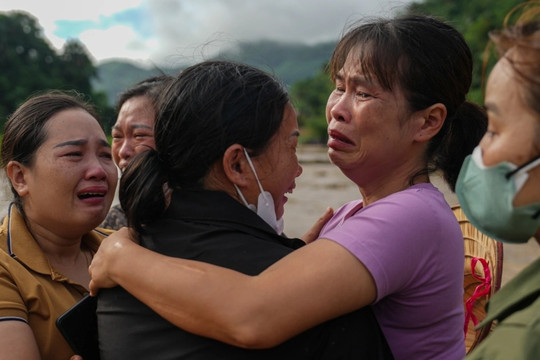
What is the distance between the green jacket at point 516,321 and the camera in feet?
3.90

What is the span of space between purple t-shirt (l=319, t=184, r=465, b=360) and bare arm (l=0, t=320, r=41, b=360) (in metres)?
1.09

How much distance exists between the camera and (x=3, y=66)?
4925cm

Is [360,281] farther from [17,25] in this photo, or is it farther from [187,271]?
[17,25]

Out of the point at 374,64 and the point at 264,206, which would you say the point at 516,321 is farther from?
the point at 374,64

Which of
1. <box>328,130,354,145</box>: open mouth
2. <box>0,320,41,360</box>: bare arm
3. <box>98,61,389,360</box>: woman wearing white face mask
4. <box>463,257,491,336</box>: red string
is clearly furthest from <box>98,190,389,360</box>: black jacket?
<box>463,257,491,336</box>: red string

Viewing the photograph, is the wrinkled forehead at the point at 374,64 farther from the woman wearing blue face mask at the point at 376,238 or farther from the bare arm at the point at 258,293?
the bare arm at the point at 258,293

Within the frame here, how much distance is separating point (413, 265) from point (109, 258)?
906 mm

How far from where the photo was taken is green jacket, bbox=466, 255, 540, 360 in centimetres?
119

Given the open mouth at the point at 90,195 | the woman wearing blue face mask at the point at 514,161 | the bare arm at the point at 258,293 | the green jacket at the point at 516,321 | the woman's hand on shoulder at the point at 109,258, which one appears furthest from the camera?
the open mouth at the point at 90,195

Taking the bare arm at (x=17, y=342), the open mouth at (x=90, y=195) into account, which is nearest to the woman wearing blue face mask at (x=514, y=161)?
the bare arm at (x=17, y=342)

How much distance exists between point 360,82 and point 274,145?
1.95ft

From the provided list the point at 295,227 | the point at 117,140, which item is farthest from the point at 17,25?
the point at 117,140

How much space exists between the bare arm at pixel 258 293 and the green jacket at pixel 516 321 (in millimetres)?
348

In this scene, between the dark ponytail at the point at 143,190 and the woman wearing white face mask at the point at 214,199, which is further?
the dark ponytail at the point at 143,190
